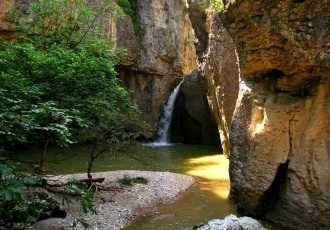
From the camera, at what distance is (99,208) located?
970 centimetres

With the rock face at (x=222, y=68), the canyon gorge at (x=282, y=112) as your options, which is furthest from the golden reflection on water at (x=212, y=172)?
the canyon gorge at (x=282, y=112)

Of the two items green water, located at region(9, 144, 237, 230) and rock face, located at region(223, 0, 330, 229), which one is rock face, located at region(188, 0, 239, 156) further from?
rock face, located at region(223, 0, 330, 229)

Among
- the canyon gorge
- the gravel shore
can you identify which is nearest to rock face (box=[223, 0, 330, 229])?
the canyon gorge

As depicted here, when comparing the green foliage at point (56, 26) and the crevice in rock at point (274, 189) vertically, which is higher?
the green foliage at point (56, 26)

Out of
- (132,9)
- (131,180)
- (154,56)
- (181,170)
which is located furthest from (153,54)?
(131,180)

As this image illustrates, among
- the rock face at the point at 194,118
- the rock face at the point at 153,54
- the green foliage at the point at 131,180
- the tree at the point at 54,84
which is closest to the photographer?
the tree at the point at 54,84

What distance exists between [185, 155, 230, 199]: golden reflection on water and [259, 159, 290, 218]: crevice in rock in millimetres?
2301

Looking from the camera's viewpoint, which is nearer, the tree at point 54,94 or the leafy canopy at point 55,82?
the tree at point 54,94

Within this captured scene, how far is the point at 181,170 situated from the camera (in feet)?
54.5

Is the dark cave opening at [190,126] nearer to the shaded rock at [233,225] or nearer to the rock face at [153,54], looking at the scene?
the rock face at [153,54]

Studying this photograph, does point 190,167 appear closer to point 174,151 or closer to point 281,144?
point 174,151

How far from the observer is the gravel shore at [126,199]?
28.5 ft

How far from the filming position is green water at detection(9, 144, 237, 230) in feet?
32.2

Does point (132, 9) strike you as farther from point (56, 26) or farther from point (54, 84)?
point (54, 84)
